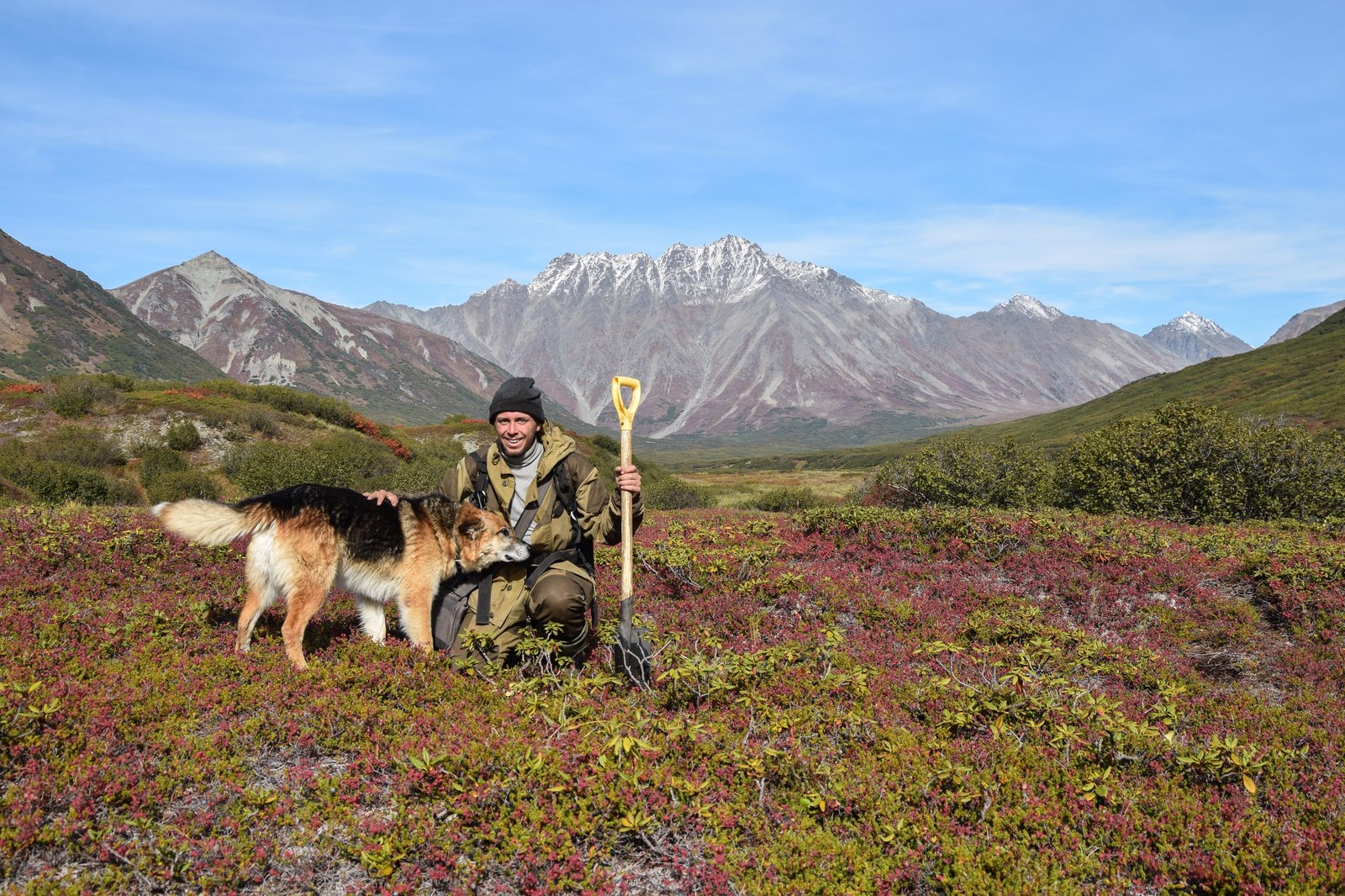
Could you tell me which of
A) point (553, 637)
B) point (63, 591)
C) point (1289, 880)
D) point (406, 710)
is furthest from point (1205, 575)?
point (63, 591)

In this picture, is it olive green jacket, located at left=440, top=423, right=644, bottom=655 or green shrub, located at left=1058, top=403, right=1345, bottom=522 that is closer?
olive green jacket, located at left=440, top=423, right=644, bottom=655

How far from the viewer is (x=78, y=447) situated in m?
42.8

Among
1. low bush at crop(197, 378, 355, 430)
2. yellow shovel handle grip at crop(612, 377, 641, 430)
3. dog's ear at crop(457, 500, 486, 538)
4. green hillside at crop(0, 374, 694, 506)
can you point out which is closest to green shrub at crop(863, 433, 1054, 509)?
green hillside at crop(0, 374, 694, 506)

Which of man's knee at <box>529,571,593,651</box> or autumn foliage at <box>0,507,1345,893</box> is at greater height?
man's knee at <box>529,571,593,651</box>

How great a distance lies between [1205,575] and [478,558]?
13270mm

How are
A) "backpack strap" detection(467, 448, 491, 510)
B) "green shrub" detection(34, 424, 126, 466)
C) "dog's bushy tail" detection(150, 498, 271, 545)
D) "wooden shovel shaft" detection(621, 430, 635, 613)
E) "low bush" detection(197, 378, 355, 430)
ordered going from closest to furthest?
"dog's bushy tail" detection(150, 498, 271, 545)
"wooden shovel shaft" detection(621, 430, 635, 613)
"backpack strap" detection(467, 448, 491, 510)
"green shrub" detection(34, 424, 126, 466)
"low bush" detection(197, 378, 355, 430)

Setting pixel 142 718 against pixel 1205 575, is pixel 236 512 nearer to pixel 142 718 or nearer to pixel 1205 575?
pixel 142 718

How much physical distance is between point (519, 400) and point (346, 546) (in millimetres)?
2537

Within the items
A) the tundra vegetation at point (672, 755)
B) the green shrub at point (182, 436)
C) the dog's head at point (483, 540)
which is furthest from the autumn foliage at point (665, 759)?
the green shrub at point (182, 436)

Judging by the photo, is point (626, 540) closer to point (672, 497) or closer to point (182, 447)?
point (672, 497)

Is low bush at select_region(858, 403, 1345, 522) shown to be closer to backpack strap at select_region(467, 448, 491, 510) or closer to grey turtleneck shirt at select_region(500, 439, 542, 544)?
grey turtleneck shirt at select_region(500, 439, 542, 544)

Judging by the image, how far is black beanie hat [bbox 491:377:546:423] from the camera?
826 cm

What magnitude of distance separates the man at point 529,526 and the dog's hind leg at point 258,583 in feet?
4.54

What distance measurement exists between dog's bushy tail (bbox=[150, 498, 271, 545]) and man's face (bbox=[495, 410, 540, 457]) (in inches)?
106
